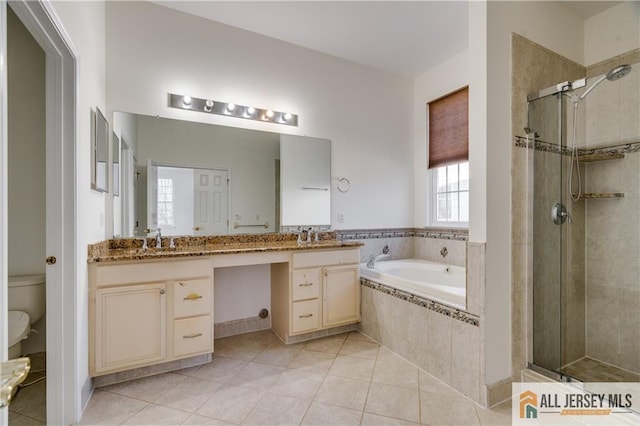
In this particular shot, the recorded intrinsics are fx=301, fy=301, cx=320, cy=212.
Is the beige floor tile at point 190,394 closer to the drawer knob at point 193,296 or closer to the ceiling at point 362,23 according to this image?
the drawer knob at point 193,296

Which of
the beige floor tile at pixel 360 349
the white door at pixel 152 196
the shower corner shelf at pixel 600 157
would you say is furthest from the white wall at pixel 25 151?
the shower corner shelf at pixel 600 157

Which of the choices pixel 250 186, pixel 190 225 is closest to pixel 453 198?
pixel 250 186

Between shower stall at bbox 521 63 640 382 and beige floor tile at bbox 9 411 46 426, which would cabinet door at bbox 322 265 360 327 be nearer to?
shower stall at bbox 521 63 640 382

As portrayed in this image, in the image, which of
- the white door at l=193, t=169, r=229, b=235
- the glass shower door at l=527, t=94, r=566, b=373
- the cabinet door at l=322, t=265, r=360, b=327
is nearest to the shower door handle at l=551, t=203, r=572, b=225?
the glass shower door at l=527, t=94, r=566, b=373

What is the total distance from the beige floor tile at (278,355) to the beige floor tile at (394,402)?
69 cm

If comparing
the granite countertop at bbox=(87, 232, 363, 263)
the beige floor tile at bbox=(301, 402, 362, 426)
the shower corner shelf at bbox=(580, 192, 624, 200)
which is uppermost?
the shower corner shelf at bbox=(580, 192, 624, 200)

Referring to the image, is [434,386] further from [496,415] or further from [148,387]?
[148,387]

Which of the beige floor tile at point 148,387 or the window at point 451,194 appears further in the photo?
the window at point 451,194

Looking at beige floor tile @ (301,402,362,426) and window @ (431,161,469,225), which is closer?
beige floor tile @ (301,402,362,426)

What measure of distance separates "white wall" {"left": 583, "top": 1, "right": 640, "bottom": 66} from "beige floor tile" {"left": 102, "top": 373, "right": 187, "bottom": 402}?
3901mm

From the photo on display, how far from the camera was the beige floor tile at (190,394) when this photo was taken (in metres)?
1.75

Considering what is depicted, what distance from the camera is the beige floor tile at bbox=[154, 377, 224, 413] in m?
1.75

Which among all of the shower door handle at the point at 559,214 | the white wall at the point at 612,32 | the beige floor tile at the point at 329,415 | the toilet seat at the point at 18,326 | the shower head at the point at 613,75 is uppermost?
the white wall at the point at 612,32

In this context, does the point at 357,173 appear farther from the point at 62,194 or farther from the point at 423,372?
the point at 62,194
